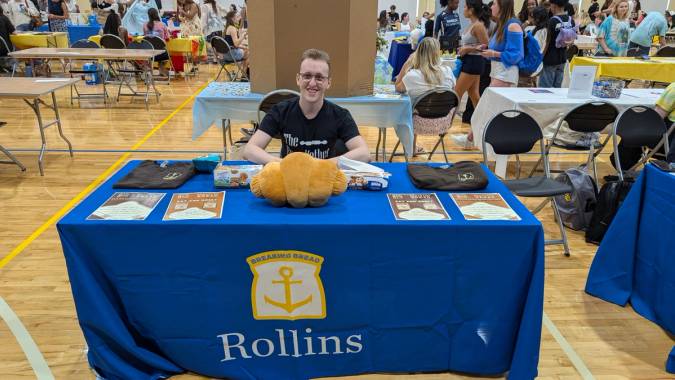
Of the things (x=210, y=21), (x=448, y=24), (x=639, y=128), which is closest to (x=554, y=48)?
(x=448, y=24)

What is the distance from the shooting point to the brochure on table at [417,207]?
1771 mm

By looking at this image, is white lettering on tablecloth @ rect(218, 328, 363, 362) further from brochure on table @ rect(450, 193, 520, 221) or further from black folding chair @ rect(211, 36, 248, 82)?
black folding chair @ rect(211, 36, 248, 82)

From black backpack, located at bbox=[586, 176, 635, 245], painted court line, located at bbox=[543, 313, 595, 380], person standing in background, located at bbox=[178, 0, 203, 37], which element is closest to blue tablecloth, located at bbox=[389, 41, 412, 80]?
person standing in background, located at bbox=[178, 0, 203, 37]

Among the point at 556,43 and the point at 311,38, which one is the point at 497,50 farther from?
the point at 311,38

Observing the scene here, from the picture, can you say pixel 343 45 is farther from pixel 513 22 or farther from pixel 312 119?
pixel 513 22

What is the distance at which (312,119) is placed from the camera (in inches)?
100

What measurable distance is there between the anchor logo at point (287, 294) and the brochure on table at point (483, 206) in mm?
670

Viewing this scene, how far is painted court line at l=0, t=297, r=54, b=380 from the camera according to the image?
6.84ft

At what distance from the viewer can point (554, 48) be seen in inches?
232

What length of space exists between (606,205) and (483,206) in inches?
69.7

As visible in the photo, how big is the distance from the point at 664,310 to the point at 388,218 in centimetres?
158

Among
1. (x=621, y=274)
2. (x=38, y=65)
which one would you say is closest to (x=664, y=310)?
(x=621, y=274)

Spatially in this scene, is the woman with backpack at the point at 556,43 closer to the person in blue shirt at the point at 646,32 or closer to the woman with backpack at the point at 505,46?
the woman with backpack at the point at 505,46

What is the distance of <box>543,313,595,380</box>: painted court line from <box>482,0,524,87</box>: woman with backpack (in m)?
3.28
